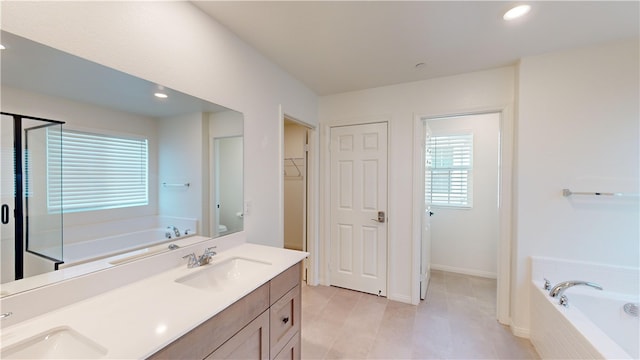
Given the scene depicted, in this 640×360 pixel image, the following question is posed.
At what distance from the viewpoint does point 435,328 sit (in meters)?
2.19

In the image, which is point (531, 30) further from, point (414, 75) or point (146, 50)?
point (146, 50)

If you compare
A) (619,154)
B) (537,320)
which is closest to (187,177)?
(537,320)

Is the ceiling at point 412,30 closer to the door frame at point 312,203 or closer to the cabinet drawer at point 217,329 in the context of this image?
the door frame at point 312,203

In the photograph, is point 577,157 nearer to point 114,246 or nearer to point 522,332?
point 522,332

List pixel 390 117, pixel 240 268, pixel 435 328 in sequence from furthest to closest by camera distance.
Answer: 1. pixel 390 117
2. pixel 435 328
3. pixel 240 268

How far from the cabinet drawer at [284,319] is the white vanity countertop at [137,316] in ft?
0.87

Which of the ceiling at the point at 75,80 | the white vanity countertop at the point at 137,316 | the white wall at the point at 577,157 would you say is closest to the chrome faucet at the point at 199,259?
the white vanity countertop at the point at 137,316

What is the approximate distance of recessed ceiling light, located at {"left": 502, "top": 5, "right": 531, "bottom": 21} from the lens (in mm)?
1461

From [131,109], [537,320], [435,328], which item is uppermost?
[131,109]

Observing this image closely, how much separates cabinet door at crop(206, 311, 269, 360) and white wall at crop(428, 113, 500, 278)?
311 centimetres

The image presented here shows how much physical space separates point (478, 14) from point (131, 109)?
Result: 2104 millimetres

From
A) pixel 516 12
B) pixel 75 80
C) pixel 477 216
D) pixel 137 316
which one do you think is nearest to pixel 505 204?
pixel 477 216

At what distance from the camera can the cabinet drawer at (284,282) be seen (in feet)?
4.29

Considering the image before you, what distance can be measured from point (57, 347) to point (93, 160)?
28.2 inches
